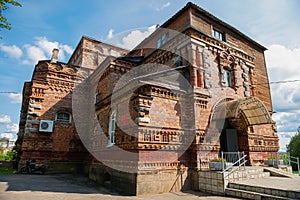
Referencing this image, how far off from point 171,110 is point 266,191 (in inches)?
191

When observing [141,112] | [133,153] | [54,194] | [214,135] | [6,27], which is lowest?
[54,194]

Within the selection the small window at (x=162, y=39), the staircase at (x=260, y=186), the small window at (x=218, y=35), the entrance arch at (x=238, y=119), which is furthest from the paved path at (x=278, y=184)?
the small window at (x=162, y=39)

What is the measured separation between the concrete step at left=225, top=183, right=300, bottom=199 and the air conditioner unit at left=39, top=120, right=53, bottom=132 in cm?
1260

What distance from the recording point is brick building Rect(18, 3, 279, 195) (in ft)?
29.9

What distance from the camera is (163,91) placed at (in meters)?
9.77

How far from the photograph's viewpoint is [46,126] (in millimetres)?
15133

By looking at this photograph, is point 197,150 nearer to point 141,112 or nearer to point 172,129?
point 172,129

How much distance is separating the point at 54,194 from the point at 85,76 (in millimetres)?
11765

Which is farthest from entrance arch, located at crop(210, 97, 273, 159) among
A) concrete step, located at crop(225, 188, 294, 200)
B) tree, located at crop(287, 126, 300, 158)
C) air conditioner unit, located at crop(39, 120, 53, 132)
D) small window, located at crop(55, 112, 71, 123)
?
tree, located at crop(287, 126, 300, 158)

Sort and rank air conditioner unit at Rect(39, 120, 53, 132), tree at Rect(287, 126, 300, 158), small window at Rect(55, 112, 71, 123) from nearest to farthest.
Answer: air conditioner unit at Rect(39, 120, 53, 132)
small window at Rect(55, 112, 71, 123)
tree at Rect(287, 126, 300, 158)

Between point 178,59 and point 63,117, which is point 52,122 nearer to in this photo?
point 63,117

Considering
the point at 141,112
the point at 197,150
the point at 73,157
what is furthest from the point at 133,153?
the point at 73,157

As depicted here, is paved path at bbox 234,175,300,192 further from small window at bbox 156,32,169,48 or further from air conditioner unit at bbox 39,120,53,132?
air conditioner unit at bbox 39,120,53,132

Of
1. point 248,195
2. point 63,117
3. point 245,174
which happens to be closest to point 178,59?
point 245,174
